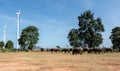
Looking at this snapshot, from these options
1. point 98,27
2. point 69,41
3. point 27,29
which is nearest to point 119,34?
point 98,27

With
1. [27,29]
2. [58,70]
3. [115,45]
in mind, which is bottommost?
[58,70]

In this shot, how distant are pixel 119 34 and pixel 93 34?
12713 mm

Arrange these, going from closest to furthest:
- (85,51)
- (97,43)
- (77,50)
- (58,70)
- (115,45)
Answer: (58,70) < (77,50) < (85,51) < (97,43) < (115,45)

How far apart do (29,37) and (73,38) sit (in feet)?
62.4

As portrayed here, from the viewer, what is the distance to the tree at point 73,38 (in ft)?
318

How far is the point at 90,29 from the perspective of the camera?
88.1 meters

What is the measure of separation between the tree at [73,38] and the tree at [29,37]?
14.3 m

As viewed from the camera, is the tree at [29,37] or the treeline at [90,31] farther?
the tree at [29,37]

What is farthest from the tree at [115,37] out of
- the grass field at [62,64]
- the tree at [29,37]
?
the grass field at [62,64]

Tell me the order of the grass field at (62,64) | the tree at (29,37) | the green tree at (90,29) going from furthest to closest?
the tree at (29,37) < the green tree at (90,29) < the grass field at (62,64)

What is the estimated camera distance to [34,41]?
4279 inches

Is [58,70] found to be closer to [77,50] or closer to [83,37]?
[77,50]

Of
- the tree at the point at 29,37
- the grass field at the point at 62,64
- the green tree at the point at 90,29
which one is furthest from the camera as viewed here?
the tree at the point at 29,37

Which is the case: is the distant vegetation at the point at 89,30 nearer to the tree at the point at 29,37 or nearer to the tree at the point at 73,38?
the tree at the point at 73,38
